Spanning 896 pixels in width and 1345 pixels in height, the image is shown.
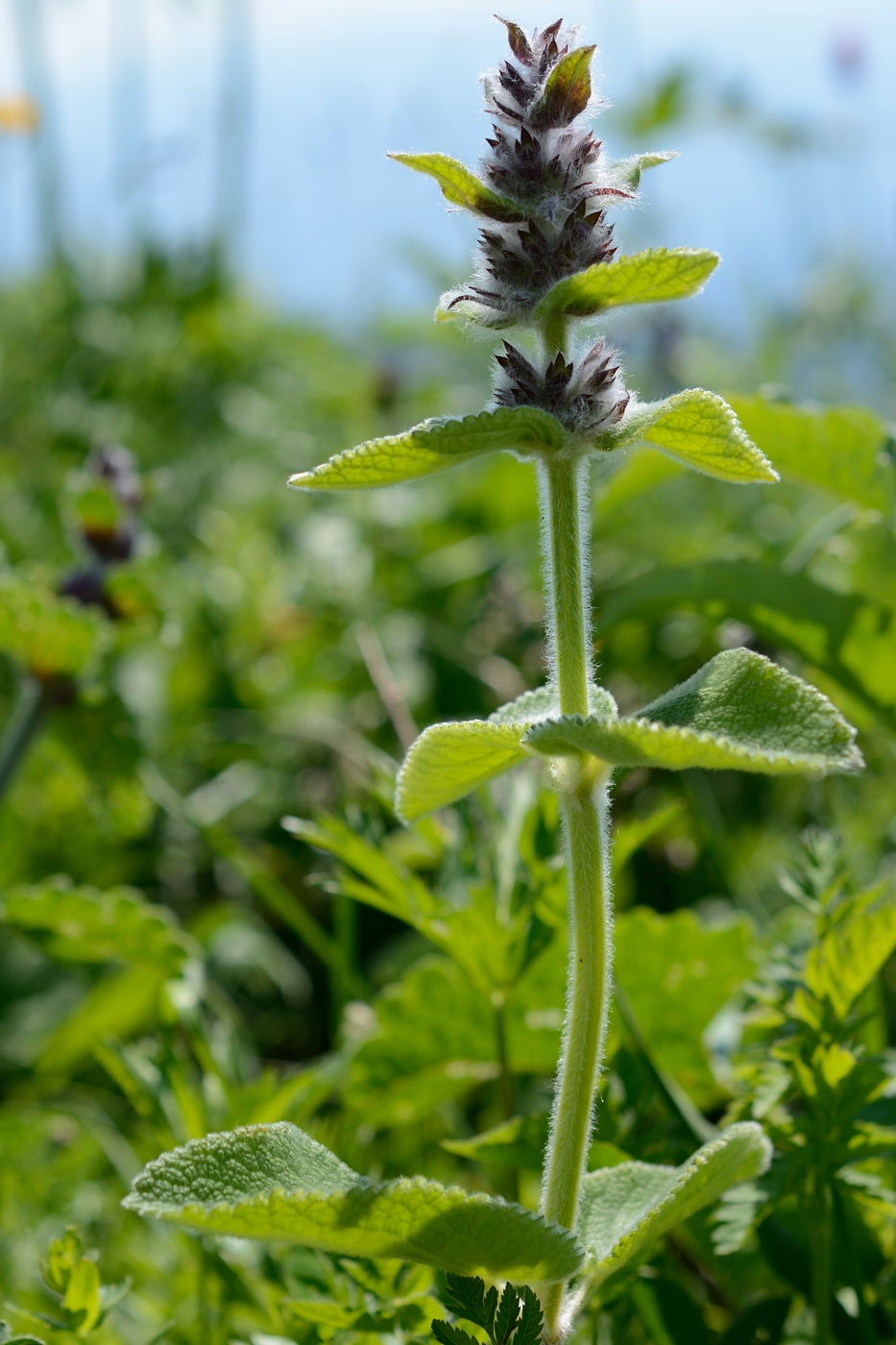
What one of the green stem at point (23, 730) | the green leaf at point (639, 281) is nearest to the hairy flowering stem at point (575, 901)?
the green leaf at point (639, 281)

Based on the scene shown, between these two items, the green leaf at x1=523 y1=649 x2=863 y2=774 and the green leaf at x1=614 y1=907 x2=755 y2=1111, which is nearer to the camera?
the green leaf at x1=523 y1=649 x2=863 y2=774

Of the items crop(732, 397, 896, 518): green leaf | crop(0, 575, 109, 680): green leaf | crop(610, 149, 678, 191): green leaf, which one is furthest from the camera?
crop(0, 575, 109, 680): green leaf

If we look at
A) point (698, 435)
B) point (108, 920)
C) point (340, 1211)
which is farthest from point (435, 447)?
point (108, 920)

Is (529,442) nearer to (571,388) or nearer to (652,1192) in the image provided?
(571,388)

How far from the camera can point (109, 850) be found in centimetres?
239

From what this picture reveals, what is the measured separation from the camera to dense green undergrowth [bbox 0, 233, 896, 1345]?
3.62 ft

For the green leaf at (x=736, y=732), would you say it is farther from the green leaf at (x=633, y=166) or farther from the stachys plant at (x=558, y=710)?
the green leaf at (x=633, y=166)

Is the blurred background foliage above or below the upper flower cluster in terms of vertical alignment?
below

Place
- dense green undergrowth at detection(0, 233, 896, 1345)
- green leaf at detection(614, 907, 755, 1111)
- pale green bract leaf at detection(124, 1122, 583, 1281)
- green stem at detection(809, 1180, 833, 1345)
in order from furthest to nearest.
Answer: green leaf at detection(614, 907, 755, 1111), dense green undergrowth at detection(0, 233, 896, 1345), green stem at detection(809, 1180, 833, 1345), pale green bract leaf at detection(124, 1122, 583, 1281)

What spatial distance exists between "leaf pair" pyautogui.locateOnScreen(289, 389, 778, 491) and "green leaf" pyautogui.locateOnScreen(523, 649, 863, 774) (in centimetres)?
13

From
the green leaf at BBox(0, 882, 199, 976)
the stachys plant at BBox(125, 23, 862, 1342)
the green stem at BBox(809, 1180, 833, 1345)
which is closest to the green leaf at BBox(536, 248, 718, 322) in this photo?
the stachys plant at BBox(125, 23, 862, 1342)

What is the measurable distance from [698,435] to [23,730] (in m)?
1.26

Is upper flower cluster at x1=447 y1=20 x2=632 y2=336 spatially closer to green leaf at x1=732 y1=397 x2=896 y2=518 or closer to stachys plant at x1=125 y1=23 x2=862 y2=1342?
stachys plant at x1=125 y1=23 x2=862 y2=1342

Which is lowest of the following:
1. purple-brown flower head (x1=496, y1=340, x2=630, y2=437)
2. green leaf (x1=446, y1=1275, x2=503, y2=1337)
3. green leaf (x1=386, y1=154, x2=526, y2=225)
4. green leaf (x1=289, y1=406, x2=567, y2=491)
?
green leaf (x1=446, y1=1275, x2=503, y2=1337)
